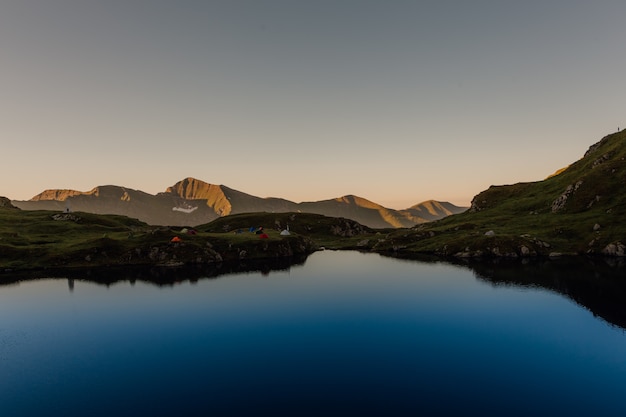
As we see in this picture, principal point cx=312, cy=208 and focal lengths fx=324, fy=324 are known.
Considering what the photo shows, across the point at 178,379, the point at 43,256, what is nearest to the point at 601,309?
the point at 178,379

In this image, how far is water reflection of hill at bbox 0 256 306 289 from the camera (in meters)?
103

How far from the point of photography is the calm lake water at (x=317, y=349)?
34.7 meters

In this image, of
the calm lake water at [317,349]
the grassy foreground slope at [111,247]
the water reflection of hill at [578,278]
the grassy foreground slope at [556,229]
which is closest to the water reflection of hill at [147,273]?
the grassy foreground slope at [111,247]

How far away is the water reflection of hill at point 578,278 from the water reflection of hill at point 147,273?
75.8 metres

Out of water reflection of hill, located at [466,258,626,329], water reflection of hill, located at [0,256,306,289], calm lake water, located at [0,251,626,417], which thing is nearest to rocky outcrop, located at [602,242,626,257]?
water reflection of hill, located at [466,258,626,329]

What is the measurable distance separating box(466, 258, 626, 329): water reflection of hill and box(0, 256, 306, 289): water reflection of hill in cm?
7582

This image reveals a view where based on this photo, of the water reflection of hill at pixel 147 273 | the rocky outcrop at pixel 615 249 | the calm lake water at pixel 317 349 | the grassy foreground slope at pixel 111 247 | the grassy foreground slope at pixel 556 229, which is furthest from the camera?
the grassy foreground slope at pixel 556 229

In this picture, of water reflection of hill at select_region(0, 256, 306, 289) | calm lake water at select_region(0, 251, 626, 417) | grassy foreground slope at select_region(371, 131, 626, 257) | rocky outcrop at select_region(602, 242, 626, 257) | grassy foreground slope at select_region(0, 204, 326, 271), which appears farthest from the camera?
grassy foreground slope at select_region(371, 131, 626, 257)

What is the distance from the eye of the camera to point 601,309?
65.4 m

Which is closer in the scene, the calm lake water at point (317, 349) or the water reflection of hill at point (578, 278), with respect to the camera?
the calm lake water at point (317, 349)

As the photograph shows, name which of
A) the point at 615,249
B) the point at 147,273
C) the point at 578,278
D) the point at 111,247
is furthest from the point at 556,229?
the point at 111,247

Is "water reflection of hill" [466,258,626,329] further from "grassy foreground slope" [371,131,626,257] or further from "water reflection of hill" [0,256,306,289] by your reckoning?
"water reflection of hill" [0,256,306,289]

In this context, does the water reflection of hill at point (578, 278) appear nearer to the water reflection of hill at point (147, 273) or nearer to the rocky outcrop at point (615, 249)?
the rocky outcrop at point (615, 249)

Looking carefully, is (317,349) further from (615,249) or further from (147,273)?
(615,249)
